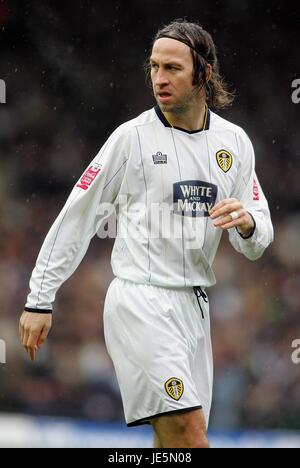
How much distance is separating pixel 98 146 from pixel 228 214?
15.3 ft

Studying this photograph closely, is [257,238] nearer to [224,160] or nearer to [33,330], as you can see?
[224,160]

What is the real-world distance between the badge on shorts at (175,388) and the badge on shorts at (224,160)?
0.97m

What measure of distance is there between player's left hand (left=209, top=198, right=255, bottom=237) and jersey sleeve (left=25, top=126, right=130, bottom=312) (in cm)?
47

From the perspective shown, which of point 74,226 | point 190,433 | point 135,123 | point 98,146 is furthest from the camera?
point 98,146

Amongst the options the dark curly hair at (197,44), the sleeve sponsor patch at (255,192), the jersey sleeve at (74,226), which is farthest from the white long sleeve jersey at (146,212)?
the dark curly hair at (197,44)

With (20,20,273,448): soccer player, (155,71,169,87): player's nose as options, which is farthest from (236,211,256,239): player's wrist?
(155,71,169,87): player's nose

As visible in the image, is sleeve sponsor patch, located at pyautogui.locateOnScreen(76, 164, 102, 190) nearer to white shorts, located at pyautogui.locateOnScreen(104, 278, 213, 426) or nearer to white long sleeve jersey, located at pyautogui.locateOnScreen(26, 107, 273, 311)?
white long sleeve jersey, located at pyautogui.locateOnScreen(26, 107, 273, 311)

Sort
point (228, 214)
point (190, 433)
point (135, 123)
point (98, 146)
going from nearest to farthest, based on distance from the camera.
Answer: point (190, 433)
point (228, 214)
point (135, 123)
point (98, 146)

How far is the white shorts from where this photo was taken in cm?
405

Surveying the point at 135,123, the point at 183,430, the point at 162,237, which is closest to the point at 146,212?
the point at 162,237

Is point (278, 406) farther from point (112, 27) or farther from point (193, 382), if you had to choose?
point (193, 382)

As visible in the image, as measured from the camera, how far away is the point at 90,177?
4.22 metres

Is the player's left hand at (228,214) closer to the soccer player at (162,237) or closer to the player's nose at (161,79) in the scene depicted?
the soccer player at (162,237)

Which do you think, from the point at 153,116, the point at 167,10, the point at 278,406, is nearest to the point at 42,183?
the point at 167,10
